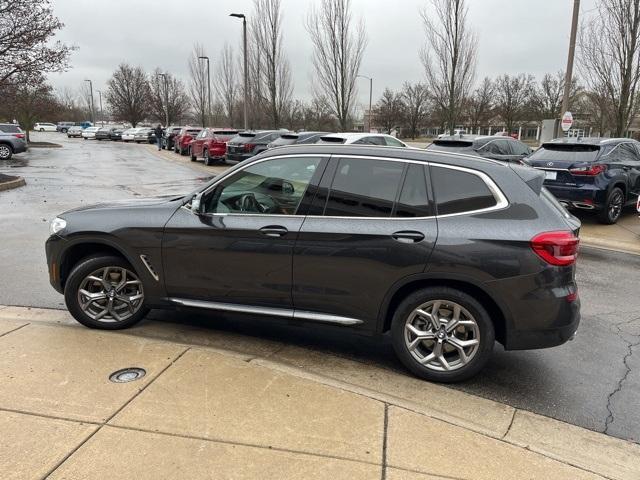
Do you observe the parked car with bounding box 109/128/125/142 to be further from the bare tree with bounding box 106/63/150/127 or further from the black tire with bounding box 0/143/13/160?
the black tire with bounding box 0/143/13/160

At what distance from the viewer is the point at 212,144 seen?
2344 centimetres

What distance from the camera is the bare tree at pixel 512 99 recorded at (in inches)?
2557

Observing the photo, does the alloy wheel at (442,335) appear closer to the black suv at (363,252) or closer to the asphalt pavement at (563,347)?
the black suv at (363,252)

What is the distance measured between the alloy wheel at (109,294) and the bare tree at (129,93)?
7025 centimetres

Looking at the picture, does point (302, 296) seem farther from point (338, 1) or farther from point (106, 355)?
point (338, 1)

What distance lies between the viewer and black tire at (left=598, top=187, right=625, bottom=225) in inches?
384

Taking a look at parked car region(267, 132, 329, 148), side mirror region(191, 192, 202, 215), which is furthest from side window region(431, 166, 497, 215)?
parked car region(267, 132, 329, 148)

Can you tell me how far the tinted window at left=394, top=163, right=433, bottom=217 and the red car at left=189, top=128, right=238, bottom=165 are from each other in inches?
801

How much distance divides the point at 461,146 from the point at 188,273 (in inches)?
387

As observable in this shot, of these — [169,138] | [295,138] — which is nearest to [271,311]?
[295,138]

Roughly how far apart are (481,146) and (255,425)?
11097 millimetres

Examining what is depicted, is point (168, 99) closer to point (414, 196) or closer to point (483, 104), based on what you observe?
point (483, 104)

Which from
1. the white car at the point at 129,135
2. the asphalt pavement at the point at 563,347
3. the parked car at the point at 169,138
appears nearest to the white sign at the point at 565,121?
the asphalt pavement at the point at 563,347

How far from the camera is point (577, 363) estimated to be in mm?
4172
